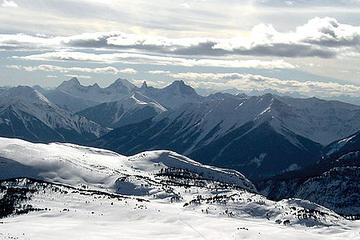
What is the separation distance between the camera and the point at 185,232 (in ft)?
614

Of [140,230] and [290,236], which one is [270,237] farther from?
[140,230]

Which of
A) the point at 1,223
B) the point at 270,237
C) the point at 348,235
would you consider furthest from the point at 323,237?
the point at 1,223

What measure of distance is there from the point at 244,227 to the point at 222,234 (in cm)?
1617

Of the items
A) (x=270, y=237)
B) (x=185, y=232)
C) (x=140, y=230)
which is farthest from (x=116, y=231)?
(x=270, y=237)

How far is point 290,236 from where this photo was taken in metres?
186

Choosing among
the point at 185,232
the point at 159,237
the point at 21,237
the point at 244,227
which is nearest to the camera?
the point at 21,237

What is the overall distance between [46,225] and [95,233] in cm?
2436

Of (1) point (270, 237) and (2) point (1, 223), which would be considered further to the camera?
(2) point (1, 223)

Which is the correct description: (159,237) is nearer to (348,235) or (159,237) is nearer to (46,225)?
(46,225)

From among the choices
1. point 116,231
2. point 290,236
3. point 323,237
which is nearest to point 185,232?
point 116,231

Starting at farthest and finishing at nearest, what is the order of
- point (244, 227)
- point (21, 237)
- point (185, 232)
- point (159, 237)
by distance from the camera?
point (244, 227), point (185, 232), point (159, 237), point (21, 237)

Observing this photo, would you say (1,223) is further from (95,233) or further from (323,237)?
(323,237)

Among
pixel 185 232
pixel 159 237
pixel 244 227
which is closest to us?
pixel 159 237

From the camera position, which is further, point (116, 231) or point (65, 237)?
point (116, 231)
